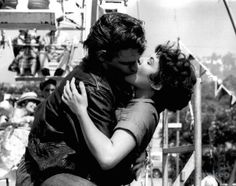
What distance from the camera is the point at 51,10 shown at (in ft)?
23.5

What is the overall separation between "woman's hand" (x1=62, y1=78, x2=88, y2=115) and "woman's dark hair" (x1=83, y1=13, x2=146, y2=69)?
17 centimetres

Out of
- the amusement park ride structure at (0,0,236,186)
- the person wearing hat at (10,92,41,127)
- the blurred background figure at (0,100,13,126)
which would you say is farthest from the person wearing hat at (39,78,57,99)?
the amusement park ride structure at (0,0,236,186)

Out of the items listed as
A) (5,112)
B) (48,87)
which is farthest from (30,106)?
(5,112)

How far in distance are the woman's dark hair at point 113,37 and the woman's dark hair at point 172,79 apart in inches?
5.4

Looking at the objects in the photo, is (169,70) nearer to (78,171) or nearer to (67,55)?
(78,171)

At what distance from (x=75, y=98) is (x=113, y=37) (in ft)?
1.10

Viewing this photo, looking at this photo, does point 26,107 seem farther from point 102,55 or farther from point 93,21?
point 102,55

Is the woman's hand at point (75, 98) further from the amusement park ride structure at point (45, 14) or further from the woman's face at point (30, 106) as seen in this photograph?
the woman's face at point (30, 106)

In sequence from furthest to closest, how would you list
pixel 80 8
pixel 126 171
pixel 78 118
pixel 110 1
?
pixel 80 8 < pixel 110 1 < pixel 126 171 < pixel 78 118

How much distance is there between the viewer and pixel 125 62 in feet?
10.0

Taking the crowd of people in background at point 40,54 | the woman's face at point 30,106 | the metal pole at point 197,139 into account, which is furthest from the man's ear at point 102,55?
the crowd of people in background at point 40,54

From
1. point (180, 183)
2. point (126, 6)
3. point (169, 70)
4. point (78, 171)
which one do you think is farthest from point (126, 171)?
point (126, 6)

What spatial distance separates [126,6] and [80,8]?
199 cm

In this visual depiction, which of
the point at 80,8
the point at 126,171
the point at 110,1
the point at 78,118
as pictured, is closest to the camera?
the point at 78,118
